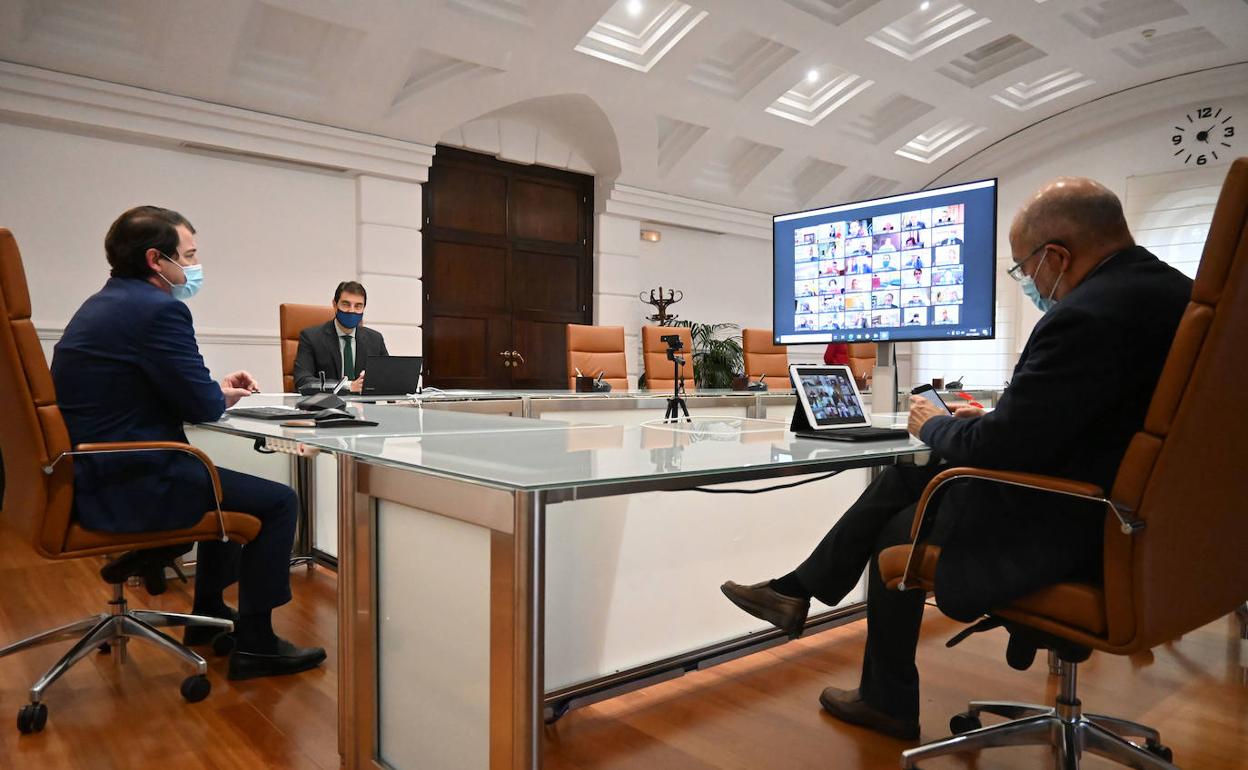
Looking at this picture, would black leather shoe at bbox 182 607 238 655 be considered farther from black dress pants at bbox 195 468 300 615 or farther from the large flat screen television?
the large flat screen television

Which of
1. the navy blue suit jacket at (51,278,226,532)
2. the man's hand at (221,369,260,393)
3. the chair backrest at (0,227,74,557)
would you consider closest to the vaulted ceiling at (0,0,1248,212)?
the man's hand at (221,369,260,393)

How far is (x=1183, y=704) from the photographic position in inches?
80.7

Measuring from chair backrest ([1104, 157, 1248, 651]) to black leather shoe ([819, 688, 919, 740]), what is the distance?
0.70 metres

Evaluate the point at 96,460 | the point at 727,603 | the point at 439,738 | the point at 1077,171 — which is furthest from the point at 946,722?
the point at 1077,171

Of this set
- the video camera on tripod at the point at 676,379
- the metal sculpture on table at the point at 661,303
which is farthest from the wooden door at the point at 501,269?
the video camera on tripod at the point at 676,379

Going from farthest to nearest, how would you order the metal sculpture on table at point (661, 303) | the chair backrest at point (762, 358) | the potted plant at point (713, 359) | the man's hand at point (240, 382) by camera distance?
the potted plant at point (713, 359) < the metal sculpture on table at point (661, 303) < the chair backrest at point (762, 358) < the man's hand at point (240, 382)

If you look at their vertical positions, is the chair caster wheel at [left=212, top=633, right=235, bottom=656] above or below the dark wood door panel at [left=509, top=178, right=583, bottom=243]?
below

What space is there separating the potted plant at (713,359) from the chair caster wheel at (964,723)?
6412 mm

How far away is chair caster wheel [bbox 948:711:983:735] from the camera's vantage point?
1.82 metres

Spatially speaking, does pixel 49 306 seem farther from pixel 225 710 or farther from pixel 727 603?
pixel 727 603

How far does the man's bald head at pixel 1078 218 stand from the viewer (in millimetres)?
1479

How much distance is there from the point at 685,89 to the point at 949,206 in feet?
16.7

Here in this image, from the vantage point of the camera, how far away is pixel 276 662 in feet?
7.14

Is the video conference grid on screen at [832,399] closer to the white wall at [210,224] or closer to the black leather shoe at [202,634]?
the black leather shoe at [202,634]
